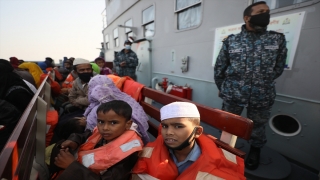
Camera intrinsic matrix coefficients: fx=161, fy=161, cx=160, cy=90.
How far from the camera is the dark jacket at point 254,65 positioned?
5.54ft

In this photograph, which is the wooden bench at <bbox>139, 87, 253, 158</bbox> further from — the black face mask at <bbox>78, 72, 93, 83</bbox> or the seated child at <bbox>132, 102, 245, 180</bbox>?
the black face mask at <bbox>78, 72, 93, 83</bbox>

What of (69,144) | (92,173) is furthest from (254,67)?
(69,144)

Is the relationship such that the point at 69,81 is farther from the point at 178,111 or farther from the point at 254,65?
the point at 254,65

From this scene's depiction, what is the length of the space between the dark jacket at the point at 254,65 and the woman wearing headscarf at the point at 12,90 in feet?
7.59

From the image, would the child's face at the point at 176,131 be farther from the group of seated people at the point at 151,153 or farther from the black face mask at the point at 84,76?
the black face mask at the point at 84,76

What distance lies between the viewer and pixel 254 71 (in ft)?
5.67

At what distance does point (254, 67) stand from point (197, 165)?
4.22 feet

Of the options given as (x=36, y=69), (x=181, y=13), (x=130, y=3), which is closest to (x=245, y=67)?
(x=181, y=13)

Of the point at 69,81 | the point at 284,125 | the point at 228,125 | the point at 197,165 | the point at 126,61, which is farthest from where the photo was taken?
the point at 126,61

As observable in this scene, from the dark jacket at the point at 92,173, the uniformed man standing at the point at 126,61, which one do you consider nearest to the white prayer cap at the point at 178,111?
the dark jacket at the point at 92,173

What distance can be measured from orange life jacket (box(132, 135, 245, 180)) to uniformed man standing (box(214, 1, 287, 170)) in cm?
92

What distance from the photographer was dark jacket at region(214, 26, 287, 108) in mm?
1688

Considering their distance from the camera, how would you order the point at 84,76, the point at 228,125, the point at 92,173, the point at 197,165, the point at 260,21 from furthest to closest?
the point at 84,76, the point at 260,21, the point at 228,125, the point at 92,173, the point at 197,165

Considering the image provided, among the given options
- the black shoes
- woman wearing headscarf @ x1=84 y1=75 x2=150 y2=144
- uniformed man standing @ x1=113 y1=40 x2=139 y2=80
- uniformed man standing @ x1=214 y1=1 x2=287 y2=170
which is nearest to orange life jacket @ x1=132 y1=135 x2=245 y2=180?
woman wearing headscarf @ x1=84 y1=75 x2=150 y2=144
